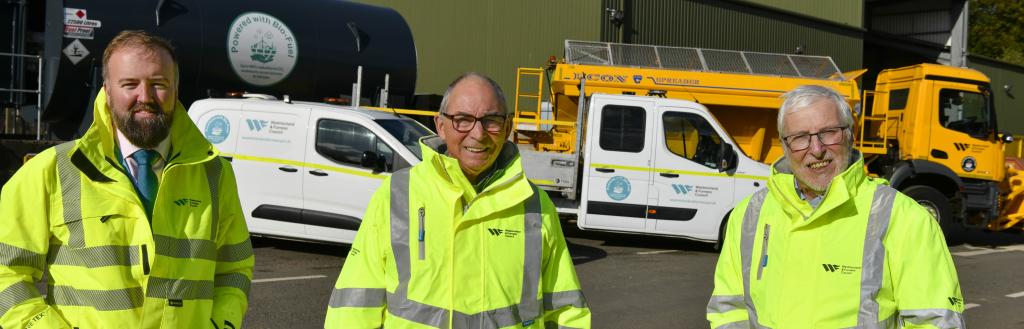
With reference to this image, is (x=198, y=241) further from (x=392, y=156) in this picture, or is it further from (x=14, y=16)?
(x=14, y=16)

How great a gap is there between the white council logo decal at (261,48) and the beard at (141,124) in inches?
409

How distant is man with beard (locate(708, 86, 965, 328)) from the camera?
2.67 meters

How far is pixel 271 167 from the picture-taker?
10.4m

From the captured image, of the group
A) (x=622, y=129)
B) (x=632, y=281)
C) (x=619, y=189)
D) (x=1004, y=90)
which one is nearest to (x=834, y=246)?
(x=632, y=281)

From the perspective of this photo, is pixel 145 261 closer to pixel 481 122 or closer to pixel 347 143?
pixel 481 122

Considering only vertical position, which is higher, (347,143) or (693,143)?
(693,143)

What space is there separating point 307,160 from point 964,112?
9481mm

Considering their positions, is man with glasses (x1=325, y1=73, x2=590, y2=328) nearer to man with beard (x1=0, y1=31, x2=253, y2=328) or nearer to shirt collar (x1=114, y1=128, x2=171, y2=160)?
man with beard (x1=0, y1=31, x2=253, y2=328)

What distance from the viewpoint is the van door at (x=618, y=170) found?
11875 millimetres

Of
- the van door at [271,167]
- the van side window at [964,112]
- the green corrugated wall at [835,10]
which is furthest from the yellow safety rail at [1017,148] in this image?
the van door at [271,167]

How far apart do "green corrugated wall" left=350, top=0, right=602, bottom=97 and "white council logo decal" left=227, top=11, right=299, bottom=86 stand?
12.2 meters

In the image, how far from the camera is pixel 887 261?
2.72 m

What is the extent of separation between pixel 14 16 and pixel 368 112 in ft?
14.4

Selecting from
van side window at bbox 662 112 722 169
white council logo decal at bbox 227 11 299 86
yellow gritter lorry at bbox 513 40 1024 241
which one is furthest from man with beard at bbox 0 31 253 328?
white council logo decal at bbox 227 11 299 86
